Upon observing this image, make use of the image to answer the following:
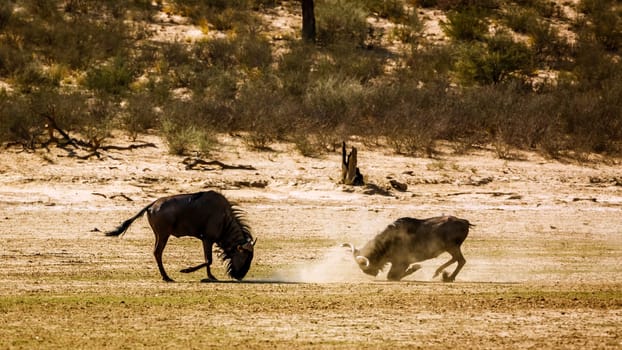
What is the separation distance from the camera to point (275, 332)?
14000 mm

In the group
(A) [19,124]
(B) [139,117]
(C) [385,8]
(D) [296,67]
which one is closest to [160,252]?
(A) [19,124]

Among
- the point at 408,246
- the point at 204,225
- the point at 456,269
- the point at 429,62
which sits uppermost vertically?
the point at 204,225

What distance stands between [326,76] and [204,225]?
67.0 ft

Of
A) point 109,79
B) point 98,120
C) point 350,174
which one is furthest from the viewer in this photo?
point 109,79

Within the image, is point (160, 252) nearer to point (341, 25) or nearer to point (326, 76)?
point (326, 76)

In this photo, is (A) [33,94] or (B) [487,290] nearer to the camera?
(B) [487,290]

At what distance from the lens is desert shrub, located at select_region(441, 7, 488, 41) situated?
44.2m

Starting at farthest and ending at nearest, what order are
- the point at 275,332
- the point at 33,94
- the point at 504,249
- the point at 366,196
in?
the point at 33,94 → the point at 366,196 → the point at 504,249 → the point at 275,332

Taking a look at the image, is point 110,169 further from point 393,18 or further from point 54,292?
point 393,18

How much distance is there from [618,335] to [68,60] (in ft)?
89.0

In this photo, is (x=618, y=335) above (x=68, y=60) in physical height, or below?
above

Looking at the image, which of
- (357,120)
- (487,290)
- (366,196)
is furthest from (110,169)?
(487,290)

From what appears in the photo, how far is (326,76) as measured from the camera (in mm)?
38094

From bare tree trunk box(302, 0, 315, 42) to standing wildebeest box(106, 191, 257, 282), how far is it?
25.5m
